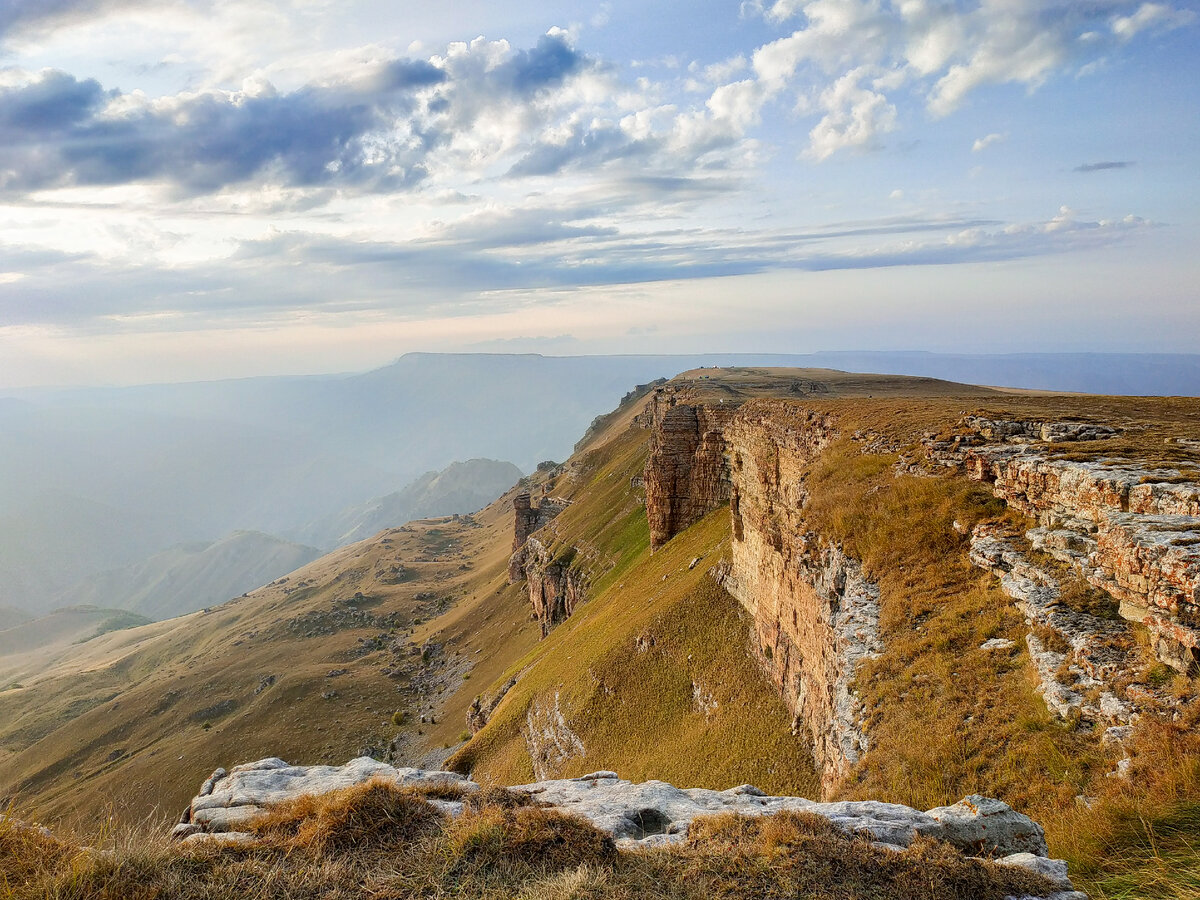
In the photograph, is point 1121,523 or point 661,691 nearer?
point 1121,523

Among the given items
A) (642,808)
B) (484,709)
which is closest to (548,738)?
(484,709)

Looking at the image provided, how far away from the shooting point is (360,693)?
260ft

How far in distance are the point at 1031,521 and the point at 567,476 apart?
103 meters

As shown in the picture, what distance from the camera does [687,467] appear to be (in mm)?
51906

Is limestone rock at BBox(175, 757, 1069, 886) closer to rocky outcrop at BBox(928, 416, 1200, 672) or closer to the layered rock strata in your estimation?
the layered rock strata

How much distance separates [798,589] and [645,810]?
14683 mm

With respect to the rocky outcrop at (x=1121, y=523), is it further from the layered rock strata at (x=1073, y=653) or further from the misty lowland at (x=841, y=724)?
the layered rock strata at (x=1073, y=653)

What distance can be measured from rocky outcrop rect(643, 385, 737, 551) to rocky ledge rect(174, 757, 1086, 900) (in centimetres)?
3892

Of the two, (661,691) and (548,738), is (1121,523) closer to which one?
(661,691)

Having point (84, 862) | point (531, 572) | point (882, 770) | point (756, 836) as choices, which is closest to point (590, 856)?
point (756, 836)

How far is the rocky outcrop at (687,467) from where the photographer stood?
50.5 m

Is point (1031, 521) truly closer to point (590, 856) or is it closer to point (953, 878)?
point (953, 878)

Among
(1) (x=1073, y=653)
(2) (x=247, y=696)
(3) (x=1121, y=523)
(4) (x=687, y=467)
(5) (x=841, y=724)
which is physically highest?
(3) (x=1121, y=523)

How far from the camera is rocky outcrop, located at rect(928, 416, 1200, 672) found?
33.1 feet
